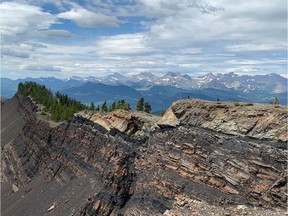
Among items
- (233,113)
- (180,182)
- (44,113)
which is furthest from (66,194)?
(44,113)

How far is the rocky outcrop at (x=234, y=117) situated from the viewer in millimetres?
38438

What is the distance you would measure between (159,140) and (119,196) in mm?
10010

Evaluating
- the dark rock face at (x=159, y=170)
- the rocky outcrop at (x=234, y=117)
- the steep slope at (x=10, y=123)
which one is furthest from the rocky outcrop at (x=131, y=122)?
the steep slope at (x=10, y=123)

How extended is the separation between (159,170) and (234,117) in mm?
13493

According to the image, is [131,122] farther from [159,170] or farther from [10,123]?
[10,123]

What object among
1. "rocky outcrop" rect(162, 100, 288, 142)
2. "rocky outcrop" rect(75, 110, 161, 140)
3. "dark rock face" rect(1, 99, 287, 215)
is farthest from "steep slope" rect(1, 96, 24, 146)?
"rocky outcrop" rect(162, 100, 288, 142)

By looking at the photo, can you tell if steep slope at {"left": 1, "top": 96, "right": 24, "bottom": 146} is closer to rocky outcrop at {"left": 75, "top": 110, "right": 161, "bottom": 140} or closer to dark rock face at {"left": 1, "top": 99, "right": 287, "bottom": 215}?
dark rock face at {"left": 1, "top": 99, "right": 287, "bottom": 215}

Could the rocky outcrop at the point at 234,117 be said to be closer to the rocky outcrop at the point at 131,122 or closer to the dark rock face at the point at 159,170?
the dark rock face at the point at 159,170

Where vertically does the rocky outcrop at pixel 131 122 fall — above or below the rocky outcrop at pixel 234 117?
below

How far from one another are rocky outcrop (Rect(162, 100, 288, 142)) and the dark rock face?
871 mm

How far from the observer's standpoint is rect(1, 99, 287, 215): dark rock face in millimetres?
37188

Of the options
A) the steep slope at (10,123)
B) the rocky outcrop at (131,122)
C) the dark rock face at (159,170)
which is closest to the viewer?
the dark rock face at (159,170)

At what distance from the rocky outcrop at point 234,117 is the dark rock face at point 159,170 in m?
0.87

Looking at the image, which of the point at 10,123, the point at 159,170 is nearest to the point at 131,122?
the point at 159,170
